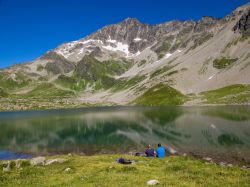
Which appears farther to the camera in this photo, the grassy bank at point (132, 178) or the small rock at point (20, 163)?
the small rock at point (20, 163)

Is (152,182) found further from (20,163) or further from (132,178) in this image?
(20,163)

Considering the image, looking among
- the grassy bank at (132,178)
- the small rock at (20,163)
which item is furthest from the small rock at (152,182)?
the small rock at (20,163)

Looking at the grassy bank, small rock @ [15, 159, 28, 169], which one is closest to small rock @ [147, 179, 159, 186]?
the grassy bank

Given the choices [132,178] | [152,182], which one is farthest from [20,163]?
[152,182]

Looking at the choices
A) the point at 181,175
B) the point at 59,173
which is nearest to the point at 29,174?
the point at 59,173

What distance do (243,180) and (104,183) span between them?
40.7 ft

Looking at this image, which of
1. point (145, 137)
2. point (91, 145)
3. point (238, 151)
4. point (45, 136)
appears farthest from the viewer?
point (45, 136)

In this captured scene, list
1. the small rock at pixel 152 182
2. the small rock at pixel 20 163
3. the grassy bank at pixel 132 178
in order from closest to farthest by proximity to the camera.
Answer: the small rock at pixel 152 182 < the grassy bank at pixel 132 178 < the small rock at pixel 20 163

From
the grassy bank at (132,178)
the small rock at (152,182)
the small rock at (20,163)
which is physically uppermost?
the small rock at (152,182)

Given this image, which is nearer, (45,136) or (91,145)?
(91,145)

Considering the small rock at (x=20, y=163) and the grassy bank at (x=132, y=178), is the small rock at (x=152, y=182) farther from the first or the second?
the small rock at (x=20, y=163)

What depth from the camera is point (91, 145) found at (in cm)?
6981

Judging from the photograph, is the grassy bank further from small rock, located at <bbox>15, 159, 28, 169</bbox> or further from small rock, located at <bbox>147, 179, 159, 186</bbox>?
small rock, located at <bbox>15, 159, 28, 169</bbox>

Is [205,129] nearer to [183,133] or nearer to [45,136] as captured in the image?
[183,133]
